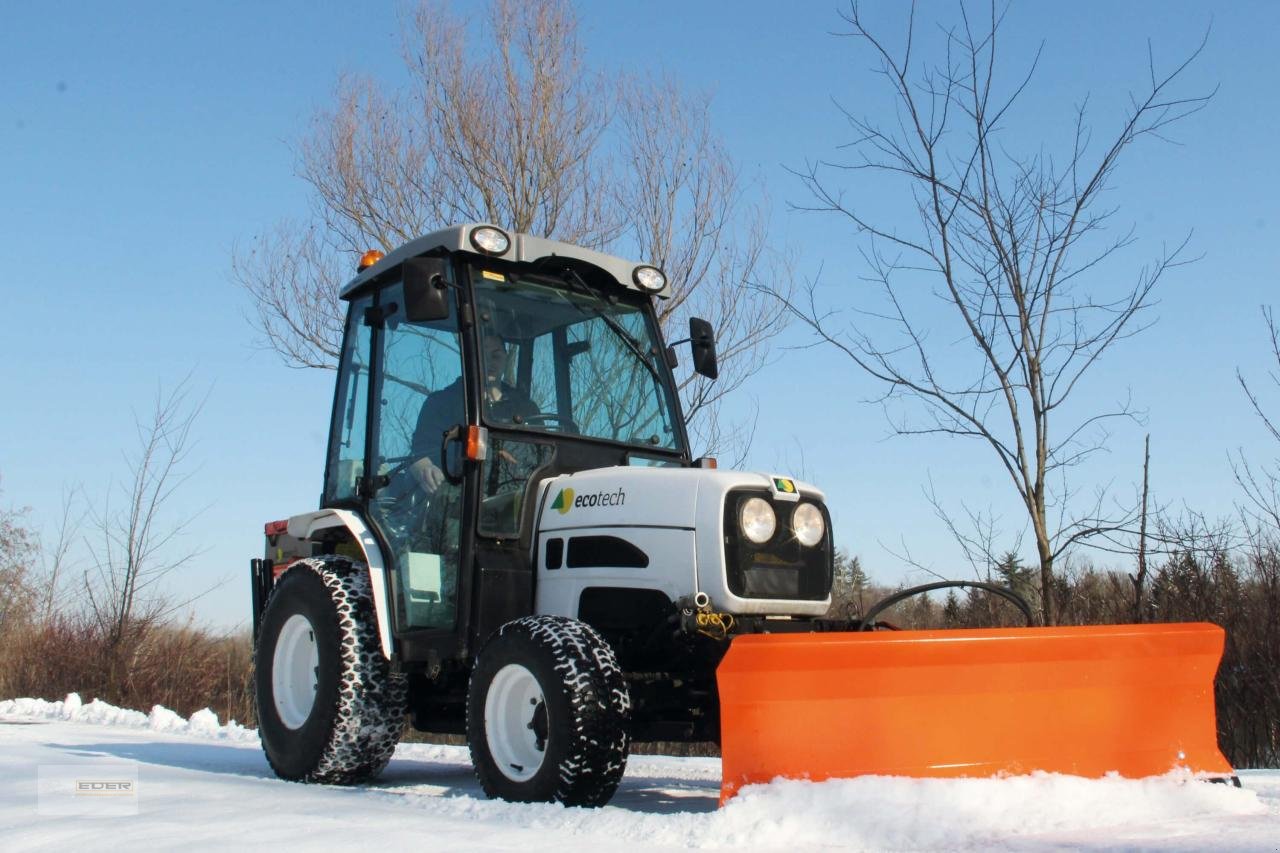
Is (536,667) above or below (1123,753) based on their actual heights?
above

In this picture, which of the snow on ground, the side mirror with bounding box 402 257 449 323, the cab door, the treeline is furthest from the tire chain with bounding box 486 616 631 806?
the treeline

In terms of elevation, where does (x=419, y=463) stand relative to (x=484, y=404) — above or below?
below

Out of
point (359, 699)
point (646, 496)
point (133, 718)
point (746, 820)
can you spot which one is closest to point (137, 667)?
point (133, 718)

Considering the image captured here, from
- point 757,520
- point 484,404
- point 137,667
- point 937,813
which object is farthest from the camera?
point 137,667

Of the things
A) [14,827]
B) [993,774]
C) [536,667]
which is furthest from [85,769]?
[993,774]

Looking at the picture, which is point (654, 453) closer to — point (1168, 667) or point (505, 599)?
point (505, 599)

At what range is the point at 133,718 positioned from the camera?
31.8 feet

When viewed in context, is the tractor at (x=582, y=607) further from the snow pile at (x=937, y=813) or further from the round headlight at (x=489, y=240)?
the snow pile at (x=937, y=813)

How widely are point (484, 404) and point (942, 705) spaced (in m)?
2.08

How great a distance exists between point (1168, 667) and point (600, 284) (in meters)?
2.78

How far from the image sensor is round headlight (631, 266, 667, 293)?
5445mm

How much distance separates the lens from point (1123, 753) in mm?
4160

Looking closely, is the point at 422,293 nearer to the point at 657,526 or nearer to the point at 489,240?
the point at 489,240

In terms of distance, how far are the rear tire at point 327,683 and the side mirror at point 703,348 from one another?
5.77 ft
